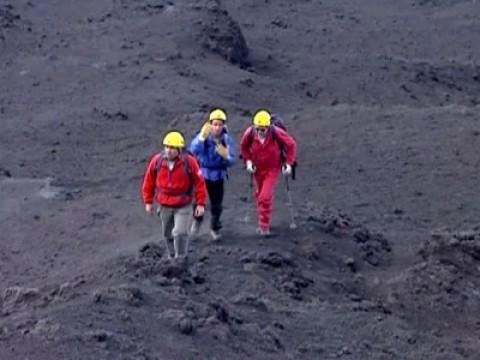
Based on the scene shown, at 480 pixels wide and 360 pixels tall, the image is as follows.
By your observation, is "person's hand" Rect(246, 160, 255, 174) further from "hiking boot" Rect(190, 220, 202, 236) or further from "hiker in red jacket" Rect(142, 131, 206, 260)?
"hiker in red jacket" Rect(142, 131, 206, 260)

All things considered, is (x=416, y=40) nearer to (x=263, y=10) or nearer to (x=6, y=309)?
Answer: (x=263, y=10)

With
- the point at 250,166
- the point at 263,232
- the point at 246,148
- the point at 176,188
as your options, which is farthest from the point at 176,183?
the point at 263,232

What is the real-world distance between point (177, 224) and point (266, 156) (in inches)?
88.0

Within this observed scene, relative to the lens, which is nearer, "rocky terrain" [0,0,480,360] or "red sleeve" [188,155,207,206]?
"rocky terrain" [0,0,480,360]

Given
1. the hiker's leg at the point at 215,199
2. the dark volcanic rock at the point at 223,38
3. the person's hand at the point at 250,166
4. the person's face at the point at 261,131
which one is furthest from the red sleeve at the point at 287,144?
the dark volcanic rock at the point at 223,38

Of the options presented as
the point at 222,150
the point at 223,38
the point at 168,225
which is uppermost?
the point at 222,150

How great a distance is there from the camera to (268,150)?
54.8 ft

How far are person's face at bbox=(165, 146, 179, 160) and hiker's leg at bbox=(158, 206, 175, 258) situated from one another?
735 millimetres

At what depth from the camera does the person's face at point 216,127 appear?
15789mm

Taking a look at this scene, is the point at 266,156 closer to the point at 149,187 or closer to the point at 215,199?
the point at 215,199

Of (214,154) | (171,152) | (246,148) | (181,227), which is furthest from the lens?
(246,148)

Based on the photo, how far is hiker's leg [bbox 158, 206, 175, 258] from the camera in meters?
15.0

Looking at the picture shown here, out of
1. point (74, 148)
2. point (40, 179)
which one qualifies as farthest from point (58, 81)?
point (40, 179)

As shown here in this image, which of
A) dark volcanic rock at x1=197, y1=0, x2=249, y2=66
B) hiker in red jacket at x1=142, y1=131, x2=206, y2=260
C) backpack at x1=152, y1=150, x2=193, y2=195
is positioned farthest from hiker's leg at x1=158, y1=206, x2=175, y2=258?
dark volcanic rock at x1=197, y1=0, x2=249, y2=66
